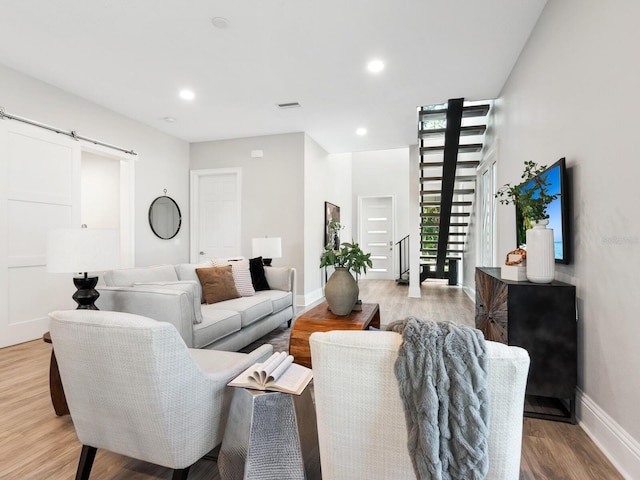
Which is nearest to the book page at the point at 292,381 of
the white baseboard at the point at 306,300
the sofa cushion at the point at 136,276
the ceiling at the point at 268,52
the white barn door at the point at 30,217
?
the sofa cushion at the point at 136,276

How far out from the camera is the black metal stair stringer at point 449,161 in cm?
444

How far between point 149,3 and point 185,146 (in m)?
3.66

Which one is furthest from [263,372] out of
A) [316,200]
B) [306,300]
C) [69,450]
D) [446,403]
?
[316,200]

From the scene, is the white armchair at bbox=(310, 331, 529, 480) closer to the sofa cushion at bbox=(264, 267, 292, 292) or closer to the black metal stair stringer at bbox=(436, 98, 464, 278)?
the sofa cushion at bbox=(264, 267, 292, 292)

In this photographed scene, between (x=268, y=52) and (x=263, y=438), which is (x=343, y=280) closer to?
(x=263, y=438)

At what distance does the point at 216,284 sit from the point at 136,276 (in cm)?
73

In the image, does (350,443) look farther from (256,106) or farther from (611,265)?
(256,106)

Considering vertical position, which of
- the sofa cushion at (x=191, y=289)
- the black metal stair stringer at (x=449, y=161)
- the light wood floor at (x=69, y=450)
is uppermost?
the black metal stair stringer at (x=449, y=161)

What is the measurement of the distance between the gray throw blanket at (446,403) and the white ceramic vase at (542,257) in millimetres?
1484

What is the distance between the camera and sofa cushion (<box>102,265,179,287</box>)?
277 cm

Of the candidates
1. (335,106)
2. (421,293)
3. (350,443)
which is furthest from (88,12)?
(421,293)

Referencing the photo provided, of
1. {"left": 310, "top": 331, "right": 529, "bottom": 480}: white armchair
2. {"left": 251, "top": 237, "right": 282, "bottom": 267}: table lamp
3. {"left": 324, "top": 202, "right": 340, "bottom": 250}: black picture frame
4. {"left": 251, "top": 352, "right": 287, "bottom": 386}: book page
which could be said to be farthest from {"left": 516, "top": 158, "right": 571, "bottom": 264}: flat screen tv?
{"left": 324, "top": 202, "right": 340, "bottom": 250}: black picture frame

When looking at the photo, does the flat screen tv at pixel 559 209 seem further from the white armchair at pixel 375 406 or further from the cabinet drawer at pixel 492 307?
the white armchair at pixel 375 406

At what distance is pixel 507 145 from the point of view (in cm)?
366
